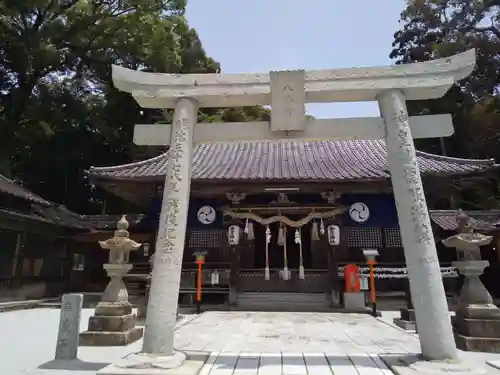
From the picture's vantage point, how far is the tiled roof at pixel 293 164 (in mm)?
12992

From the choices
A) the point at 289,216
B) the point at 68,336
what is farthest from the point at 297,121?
the point at 289,216

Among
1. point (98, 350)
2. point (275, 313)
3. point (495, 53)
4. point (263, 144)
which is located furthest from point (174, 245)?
point (495, 53)

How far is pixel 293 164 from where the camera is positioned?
14594mm

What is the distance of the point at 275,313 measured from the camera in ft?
36.3

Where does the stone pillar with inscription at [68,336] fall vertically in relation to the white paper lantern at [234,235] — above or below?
below

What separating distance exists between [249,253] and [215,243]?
4.52ft

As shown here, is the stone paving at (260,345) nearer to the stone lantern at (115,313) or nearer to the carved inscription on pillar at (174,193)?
the stone lantern at (115,313)

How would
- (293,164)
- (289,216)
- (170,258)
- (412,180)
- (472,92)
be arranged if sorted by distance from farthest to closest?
(472,92) → (293,164) → (289,216) → (412,180) → (170,258)

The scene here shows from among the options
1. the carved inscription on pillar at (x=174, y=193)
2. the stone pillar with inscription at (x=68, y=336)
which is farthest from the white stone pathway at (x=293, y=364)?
the stone pillar with inscription at (x=68, y=336)

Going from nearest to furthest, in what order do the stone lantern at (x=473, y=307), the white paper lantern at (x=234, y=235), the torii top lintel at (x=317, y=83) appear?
the torii top lintel at (x=317, y=83), the stone lantern at (x=473, y=307), the white paper lantern at (x=234, y=235)

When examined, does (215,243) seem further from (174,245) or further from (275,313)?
(174,245)

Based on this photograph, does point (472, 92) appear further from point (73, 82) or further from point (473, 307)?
point (73, 82)

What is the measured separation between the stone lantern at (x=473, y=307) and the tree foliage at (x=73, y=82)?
23.5 metres

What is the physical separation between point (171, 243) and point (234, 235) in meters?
7.64
